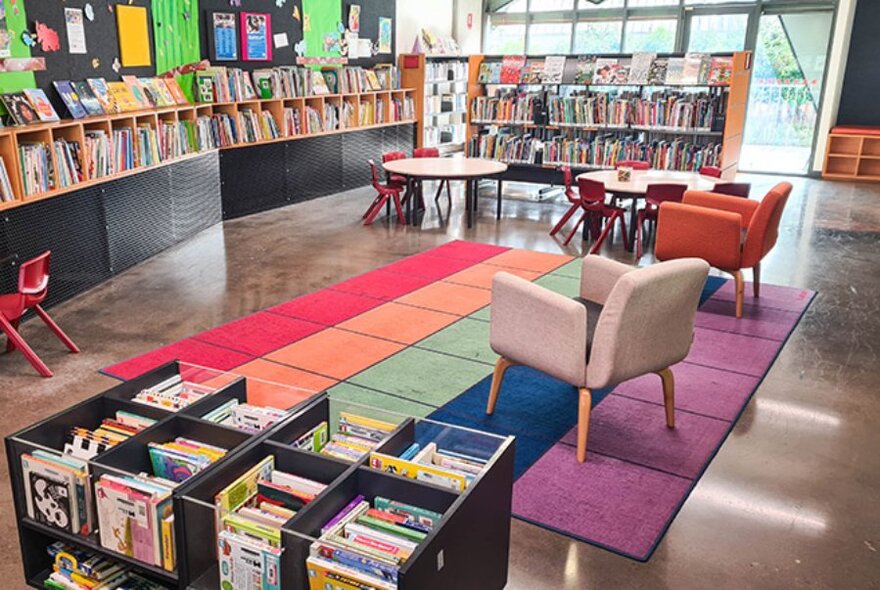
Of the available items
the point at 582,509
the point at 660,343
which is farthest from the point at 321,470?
the point at 660,343

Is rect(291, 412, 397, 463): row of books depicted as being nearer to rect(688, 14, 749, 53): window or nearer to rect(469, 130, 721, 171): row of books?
rect(469, 130, 721, 171): row of books

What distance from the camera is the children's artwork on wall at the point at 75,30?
6.29 m

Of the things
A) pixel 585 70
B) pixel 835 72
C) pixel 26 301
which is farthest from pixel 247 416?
pixel 835 72

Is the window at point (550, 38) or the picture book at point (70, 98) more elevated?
the window at point (550, 38)

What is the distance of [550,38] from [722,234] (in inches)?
381

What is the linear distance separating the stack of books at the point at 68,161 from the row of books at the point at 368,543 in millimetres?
4667

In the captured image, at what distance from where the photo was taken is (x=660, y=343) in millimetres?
3637

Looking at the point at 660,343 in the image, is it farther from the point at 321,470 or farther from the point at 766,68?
the point at 766,68

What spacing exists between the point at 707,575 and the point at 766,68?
38.7 ft

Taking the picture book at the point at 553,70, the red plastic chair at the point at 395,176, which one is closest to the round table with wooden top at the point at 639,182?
the picture book at the point at 553,70

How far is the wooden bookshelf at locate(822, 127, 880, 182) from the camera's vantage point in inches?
456

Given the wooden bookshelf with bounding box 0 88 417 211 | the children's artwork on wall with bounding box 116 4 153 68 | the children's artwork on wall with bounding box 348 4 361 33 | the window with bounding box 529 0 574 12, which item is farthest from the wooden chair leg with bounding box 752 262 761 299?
the window with bounding box 529 0 574 12

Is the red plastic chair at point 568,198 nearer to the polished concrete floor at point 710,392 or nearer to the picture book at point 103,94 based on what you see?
the polished concrete floor at point 710,392

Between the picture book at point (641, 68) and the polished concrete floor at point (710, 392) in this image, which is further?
the picture book at point (641, 68)
